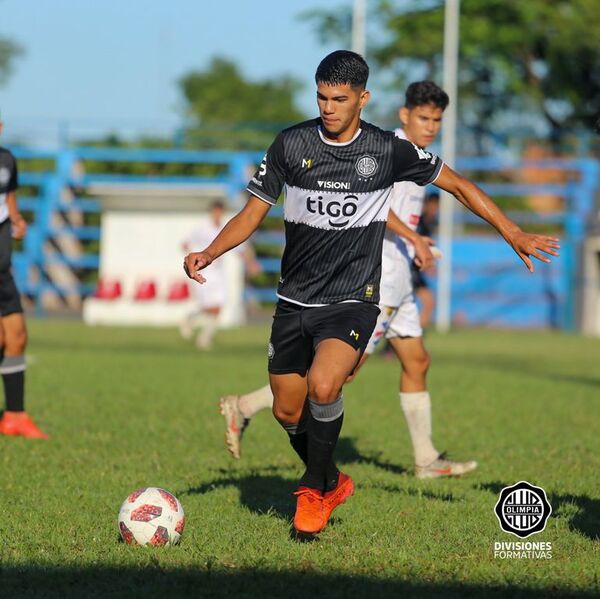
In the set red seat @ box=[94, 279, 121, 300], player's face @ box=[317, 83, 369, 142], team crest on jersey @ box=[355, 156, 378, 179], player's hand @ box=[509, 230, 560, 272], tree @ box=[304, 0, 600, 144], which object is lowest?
red seat @ box=[94, 279, 121, 300]

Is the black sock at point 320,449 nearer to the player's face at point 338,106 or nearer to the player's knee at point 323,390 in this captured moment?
the player's knee at point 323,390

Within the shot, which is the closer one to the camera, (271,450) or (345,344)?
(345,344)

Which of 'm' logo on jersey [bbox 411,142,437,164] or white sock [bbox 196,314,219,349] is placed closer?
'm' logo on jersey [bbox 411,142,437,164]

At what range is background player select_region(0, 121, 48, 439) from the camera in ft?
31.4

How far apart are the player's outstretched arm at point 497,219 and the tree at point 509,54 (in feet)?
103

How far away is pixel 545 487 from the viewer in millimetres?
7805

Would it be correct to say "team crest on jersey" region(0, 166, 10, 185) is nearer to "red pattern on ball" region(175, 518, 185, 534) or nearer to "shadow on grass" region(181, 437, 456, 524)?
"shadow on grass" region(181, 437, 456, 524)

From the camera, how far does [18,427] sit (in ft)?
32.1

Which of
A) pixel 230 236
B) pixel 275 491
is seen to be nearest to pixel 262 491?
pixel 275 491

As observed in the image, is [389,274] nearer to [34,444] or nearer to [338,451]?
[338,451]

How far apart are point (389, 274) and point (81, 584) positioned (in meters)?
3.71

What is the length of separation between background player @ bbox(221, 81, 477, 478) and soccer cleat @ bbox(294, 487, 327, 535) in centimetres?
215

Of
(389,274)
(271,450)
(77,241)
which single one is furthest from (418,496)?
(77,241)

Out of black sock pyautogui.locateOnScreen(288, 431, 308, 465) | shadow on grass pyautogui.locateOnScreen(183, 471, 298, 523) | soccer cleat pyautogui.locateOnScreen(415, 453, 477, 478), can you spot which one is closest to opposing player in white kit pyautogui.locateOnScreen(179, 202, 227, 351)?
soccer cleat pyautogui.locateOnScreen(415, 453, 477, 478)
